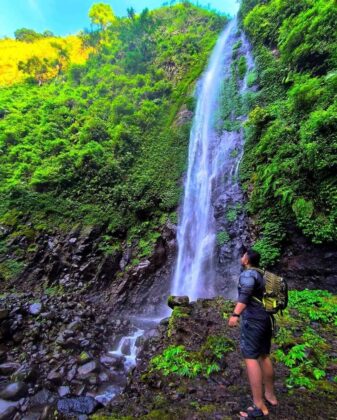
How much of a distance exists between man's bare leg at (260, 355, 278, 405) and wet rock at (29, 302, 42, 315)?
8.57m

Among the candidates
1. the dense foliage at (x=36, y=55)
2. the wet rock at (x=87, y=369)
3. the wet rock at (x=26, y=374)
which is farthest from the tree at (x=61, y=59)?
the wet rock at (x=87, y=369)

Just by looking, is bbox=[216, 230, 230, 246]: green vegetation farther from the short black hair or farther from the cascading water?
the short black hair

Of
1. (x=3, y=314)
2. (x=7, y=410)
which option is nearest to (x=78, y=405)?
(x=7, y=410)

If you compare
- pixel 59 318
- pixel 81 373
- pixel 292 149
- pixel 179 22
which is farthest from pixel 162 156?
pixel 179 22

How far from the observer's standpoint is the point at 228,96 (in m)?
18.0

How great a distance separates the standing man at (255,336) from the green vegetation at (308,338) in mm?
Result: 1131

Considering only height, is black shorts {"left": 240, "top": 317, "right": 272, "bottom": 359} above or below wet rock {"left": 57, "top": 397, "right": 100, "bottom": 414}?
above

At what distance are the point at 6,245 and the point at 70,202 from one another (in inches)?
146

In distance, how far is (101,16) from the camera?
125 feet

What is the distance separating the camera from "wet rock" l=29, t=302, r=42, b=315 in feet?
31.5

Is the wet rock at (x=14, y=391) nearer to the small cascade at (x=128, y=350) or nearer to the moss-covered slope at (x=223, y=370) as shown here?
the small cascade at (x=128, y=350)

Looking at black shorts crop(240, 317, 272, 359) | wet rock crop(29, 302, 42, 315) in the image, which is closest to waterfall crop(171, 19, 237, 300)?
wet rock crop(29, 302, 42, 315)

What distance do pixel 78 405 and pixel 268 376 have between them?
4274 mm

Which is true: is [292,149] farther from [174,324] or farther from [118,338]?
[118,338]
